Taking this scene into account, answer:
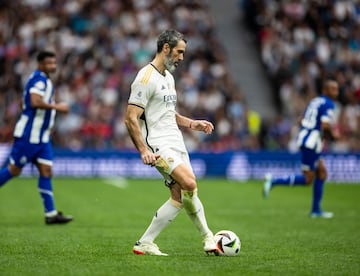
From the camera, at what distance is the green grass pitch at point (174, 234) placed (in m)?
8.55

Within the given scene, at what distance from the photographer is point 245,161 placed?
86.2 feet

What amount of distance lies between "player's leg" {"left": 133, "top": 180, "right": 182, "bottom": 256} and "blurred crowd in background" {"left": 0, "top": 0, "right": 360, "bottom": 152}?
56.8ft

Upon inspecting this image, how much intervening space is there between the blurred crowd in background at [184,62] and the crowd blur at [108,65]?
36mm

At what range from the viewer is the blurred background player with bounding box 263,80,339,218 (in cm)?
1538

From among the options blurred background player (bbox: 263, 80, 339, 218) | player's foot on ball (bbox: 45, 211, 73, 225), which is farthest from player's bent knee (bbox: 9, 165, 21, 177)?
blurred background player (bbox: 263, 80, 339, 218)

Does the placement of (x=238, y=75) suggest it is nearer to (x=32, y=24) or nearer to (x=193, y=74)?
(x=193, y=74)

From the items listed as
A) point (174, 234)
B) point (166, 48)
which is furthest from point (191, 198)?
point (174, 234)

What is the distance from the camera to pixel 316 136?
51.1ft

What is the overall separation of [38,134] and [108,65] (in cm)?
1566

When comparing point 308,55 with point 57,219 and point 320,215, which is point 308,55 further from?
point 57,219

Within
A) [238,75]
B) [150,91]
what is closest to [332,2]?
[238,75]

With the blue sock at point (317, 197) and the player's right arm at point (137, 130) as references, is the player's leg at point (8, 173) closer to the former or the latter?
the player's right arm at point (137, 130)

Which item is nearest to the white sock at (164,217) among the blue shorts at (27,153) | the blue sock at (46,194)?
the blue sock at (46,194)

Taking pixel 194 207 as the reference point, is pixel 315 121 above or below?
above
